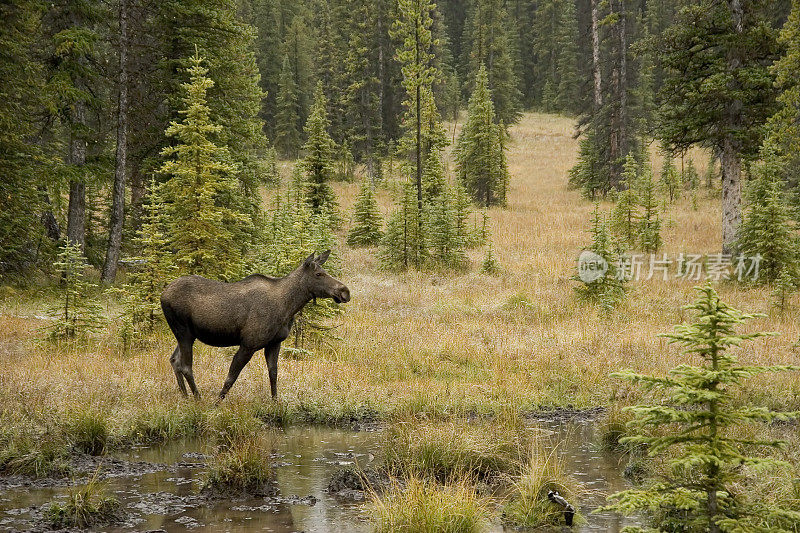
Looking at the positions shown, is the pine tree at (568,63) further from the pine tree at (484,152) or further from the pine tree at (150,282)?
the pine tree at (150,282)

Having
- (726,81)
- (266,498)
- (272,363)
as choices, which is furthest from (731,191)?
(266,498)

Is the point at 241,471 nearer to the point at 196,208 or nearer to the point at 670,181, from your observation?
the point at 196,208

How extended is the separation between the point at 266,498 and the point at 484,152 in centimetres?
3696

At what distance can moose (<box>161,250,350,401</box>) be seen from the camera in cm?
1069

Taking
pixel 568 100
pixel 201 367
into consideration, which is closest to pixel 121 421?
pixel 201 367

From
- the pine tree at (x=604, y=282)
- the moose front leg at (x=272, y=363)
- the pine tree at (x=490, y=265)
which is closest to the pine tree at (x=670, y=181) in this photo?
the pine tree at (x=490, y=265)

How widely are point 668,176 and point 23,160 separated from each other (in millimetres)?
36929

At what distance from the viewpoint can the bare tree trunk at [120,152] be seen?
70.7 ft

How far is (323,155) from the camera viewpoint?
2991 cm

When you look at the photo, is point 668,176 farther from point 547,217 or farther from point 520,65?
point 520,65

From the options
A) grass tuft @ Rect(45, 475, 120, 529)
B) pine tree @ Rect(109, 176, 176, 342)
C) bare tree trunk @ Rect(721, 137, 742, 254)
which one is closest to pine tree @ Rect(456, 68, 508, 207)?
bare tree trunk @ Rect(721, 137, 742, 254)

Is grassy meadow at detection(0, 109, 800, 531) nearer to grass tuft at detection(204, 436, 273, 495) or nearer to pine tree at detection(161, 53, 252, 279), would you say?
grass tuft at detection(204, 436, 273, 495)

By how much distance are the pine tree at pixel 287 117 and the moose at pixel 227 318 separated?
57.3m

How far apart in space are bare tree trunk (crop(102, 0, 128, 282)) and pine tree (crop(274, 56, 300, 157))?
1756 inches
